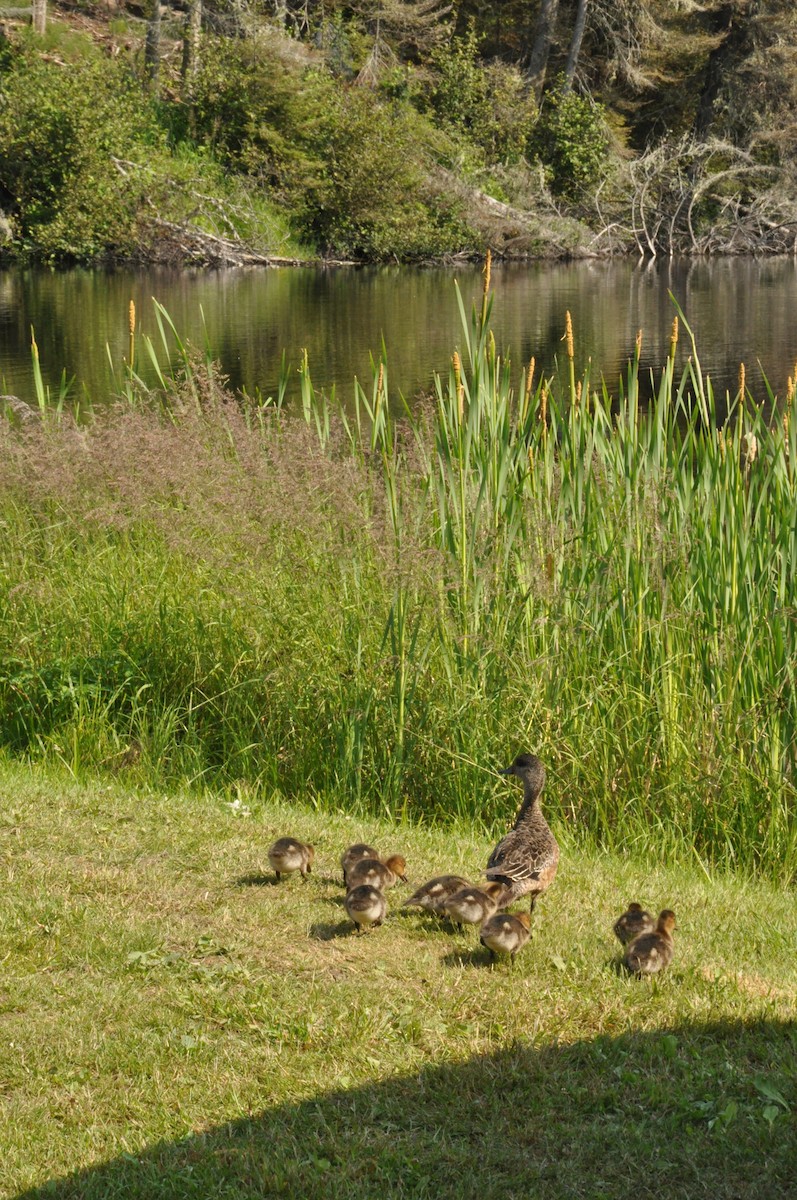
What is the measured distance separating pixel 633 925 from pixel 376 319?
19.8 metres

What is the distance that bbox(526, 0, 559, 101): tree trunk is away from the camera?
43125 millimetres

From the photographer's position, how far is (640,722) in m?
6.60

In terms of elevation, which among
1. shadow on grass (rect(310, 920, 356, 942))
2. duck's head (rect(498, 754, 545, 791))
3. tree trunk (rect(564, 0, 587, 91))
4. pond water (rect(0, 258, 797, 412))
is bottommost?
shadow on grass (rect(310, 920, 356, 942))

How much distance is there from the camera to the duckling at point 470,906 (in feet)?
15.1

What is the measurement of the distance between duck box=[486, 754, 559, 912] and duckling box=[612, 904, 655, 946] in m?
0.35

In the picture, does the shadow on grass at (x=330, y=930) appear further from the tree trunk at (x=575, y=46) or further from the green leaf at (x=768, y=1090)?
the tree trunk at (x=575, y=46)

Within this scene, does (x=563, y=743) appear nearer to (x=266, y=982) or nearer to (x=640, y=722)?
(x=640, y=722)

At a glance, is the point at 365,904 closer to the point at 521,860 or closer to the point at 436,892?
the point at 436,892

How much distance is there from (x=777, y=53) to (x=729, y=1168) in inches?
1727

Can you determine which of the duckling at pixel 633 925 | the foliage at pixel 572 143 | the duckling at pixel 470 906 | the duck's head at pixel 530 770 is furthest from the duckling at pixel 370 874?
the foliage at pixel 572 143

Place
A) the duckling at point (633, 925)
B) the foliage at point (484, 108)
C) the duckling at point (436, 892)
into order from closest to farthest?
1. the duckling at point (633, 925)
2. the duckling at point (436, 892)
3. the foliage at point (484, 108)

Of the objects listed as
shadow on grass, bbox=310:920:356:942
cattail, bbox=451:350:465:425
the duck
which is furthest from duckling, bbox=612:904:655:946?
cattail, bbox=451:350:465:425

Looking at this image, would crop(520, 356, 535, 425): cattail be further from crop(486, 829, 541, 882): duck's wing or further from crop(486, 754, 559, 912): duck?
crop(486, 829, 541, 882): duck's wing

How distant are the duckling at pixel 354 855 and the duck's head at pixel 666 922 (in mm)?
1094
